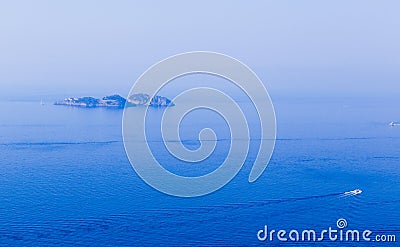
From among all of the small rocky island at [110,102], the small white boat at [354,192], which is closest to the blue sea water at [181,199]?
the small white boat at [354,192]

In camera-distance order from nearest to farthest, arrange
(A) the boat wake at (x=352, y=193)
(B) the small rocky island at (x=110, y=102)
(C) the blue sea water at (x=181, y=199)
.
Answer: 1. (C) the blue sea water at (x=181, y=199)
2. (A) the boat wake at (x=352, y=193)
3. (B) the small rocky island at (x=110, y=102)

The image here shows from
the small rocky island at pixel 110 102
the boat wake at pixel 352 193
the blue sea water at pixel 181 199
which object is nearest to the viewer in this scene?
the blue sea water at pixel 181 199

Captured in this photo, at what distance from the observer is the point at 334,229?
729 centimetres

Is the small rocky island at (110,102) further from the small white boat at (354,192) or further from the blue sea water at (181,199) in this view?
the small white boat at (354,192)

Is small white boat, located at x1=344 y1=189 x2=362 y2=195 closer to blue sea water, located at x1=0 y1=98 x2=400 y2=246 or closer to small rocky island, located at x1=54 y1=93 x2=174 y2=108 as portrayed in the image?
blue sea water, located at x1=0 y1=98 x2=400 y2=246

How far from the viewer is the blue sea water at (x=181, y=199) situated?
6.91m

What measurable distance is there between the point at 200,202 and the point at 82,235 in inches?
87.2

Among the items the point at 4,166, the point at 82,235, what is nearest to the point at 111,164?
the point at 4,166

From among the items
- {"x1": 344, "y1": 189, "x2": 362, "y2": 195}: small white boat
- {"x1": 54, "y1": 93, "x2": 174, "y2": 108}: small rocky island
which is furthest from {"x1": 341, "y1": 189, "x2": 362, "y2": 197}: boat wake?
{"x1": 54, "y1": 93, "x2": 174, "y2": 108}: small rocky island

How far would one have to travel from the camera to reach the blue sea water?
6914 millimetres

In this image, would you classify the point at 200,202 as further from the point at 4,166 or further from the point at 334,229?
the point at 4,166

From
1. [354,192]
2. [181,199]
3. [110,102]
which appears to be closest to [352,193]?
[354,192]

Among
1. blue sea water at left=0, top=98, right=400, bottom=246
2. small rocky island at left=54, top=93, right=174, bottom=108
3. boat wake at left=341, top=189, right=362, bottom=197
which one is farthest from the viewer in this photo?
small rocky island at left=54, top=93, right=174, bottom=108

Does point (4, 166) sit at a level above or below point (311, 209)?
above
